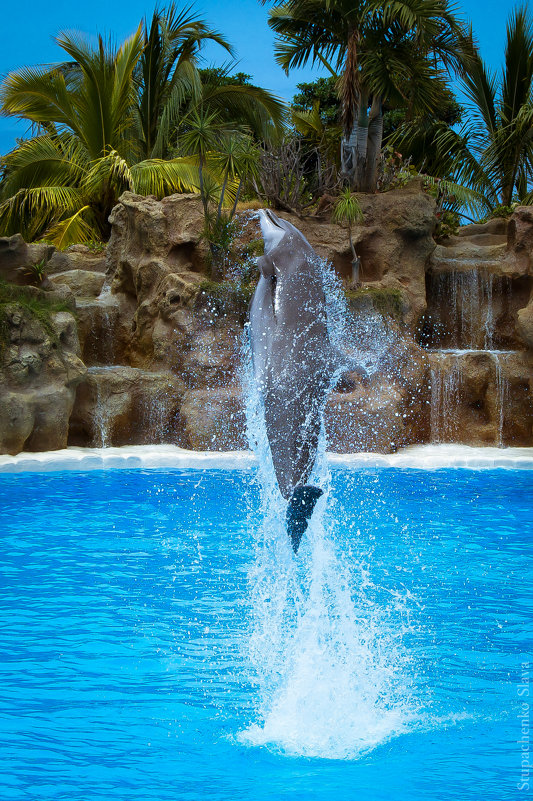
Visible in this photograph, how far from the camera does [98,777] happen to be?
3.73 meters

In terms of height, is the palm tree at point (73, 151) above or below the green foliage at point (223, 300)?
above

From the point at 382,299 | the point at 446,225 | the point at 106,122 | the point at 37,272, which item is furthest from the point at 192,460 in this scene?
the point at 106,122

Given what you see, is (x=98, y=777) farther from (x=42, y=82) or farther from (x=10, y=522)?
(x=42, y=82)

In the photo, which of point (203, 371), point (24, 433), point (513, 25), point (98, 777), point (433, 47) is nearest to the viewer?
point (98, 777)

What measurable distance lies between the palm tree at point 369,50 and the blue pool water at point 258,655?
975 centimetres

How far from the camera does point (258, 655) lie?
4.97 metres

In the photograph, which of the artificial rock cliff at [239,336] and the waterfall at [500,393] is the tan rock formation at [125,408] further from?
the waterfall at [500,393]

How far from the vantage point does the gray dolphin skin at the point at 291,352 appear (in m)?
4.12

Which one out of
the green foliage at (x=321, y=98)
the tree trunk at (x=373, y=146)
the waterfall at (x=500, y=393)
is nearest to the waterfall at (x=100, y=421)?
the waterfall at (x=500, y=393)

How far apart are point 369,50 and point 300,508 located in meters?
13.9

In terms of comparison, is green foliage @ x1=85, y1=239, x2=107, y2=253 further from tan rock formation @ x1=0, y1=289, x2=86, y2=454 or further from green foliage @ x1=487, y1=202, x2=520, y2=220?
green foliage @ x1=487, y1=202, x2=520, y2=220

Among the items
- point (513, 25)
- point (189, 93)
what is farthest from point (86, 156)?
point (513, 25)

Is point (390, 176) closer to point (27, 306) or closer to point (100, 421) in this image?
point (100, 421)

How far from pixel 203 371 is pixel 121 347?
2514 millimetres
